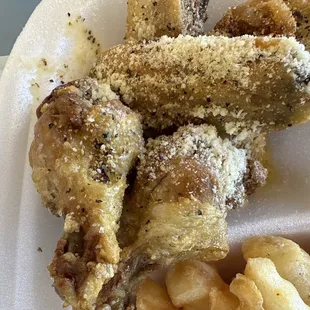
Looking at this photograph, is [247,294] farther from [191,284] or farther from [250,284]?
[191,284]

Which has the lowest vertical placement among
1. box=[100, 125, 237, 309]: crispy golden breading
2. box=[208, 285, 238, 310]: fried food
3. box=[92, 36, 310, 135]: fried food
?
box=[208, 285, 238, 310]: fried food

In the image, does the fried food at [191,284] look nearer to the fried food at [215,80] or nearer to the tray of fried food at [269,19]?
the fried food at [215,80]

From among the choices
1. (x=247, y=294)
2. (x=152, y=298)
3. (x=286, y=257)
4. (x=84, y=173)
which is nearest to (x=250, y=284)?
(x=247, y=294)

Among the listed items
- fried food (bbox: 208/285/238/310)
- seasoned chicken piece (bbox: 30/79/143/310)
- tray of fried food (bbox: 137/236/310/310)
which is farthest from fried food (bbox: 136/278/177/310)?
seasoned chicken piece (bbox: 30/79/143/310)

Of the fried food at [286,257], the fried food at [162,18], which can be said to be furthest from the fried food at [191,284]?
the fried food at [162,18]

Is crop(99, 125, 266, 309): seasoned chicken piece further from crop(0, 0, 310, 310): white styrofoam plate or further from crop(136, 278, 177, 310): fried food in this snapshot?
crop(0, 0, 310, 310): white styrofoam plate

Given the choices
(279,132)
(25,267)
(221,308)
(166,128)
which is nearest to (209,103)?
(166,128)

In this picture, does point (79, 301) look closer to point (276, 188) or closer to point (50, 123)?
point (50, 123)
